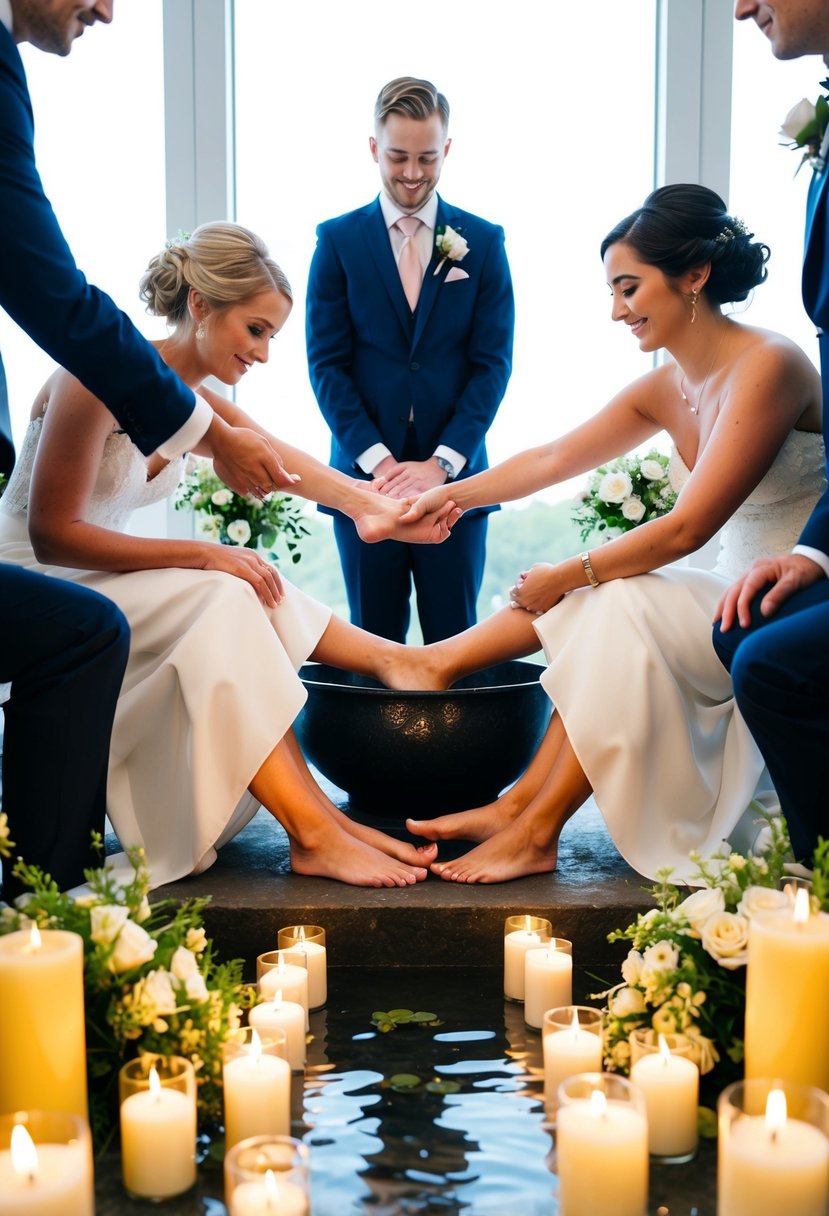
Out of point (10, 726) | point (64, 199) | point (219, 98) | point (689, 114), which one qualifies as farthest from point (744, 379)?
point (64, 199)

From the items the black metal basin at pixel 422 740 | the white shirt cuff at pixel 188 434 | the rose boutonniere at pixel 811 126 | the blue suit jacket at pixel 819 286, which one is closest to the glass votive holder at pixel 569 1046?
the black metal basin at pixel 422 740

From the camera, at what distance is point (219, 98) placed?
4023 millimetres

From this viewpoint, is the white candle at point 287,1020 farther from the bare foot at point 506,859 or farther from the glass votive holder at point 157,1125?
the bare foot at point 506,859

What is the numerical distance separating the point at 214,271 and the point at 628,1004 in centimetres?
170

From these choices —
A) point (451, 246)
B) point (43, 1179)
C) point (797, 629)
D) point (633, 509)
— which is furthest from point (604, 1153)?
point (451, 246)

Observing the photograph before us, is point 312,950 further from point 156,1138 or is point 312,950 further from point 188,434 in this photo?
point 188,434

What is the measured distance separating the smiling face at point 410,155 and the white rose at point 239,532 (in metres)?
0.96

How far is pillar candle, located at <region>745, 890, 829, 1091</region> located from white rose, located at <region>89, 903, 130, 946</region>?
0.77 meters

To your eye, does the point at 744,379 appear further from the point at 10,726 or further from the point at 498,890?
the point at 10,726

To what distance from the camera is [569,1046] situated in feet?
5.58

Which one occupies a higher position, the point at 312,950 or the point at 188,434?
the point at 188,434

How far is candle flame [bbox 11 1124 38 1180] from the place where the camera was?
4.19 feet

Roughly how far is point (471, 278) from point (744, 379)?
1.18m

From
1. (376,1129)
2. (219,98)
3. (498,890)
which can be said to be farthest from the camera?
(219,98)
